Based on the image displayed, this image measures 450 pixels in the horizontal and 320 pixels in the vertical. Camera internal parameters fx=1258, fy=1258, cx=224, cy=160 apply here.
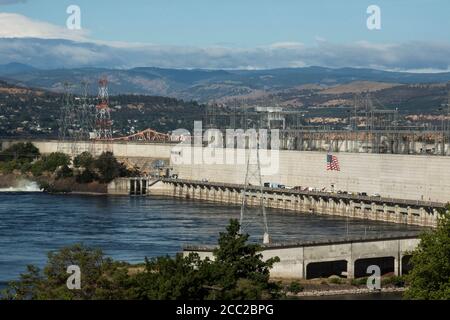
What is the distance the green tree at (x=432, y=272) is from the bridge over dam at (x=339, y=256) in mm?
10100

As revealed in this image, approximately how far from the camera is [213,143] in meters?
98.0

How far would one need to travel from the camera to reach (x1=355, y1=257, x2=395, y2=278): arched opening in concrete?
150ft

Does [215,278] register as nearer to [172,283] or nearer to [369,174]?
[172,283]

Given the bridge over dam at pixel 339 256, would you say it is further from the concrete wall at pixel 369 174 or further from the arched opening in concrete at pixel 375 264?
the concrete wall at pixel 369 174

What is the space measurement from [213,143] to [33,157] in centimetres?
2298

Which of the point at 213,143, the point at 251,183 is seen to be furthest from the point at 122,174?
the point at 251,183

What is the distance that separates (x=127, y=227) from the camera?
207 ft

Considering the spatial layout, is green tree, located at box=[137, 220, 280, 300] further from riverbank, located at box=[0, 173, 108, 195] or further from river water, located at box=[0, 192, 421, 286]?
riverbank, located at box=[0, 173, 108, 195]

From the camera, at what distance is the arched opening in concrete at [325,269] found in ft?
147

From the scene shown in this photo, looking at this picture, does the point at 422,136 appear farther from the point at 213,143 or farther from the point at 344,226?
the point at 344,226

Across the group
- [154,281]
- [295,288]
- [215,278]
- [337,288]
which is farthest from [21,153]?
[154,281]

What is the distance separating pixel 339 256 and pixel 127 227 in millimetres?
20210

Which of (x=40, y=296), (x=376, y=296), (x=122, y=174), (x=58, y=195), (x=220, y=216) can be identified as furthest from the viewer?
(x=122, y=174)

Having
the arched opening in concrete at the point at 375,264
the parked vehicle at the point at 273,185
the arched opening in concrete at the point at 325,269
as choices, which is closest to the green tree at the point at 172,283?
the arched opening in concrete at the point at 325,269
